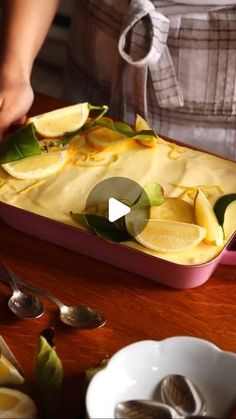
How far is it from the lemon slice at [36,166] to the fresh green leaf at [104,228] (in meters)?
0.10

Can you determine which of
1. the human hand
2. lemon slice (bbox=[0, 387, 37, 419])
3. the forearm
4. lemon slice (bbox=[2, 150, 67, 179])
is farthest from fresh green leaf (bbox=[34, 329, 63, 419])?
the forearm

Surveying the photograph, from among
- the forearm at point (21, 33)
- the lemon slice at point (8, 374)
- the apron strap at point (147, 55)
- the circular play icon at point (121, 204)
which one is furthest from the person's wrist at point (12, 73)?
the lemon slice at point (8, 374)

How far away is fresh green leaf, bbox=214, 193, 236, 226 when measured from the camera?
0.76m

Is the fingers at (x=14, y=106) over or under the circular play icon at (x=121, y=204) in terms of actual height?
over

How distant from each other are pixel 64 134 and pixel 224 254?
26cm

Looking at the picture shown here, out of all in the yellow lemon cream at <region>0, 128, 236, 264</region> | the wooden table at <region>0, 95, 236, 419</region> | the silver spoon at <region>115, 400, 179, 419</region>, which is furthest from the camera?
the yellow lemon cream at <region>0, 128, 236, 264</region>

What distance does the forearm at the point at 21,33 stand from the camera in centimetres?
98

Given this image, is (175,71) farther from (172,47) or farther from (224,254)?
(224,254)

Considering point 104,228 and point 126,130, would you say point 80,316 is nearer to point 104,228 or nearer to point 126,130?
point 104,228

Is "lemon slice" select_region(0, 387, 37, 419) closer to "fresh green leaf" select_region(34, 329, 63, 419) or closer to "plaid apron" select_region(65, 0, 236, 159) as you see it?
"fresh green leaf" select_region(34, 329, 63, 419)

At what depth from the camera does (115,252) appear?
2.45ft

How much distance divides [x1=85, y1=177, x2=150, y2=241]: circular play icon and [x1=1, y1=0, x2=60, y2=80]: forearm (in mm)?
262

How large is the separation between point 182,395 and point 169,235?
0.65 ft

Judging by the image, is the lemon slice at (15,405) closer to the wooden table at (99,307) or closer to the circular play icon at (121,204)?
the wooden table at (99,307)
